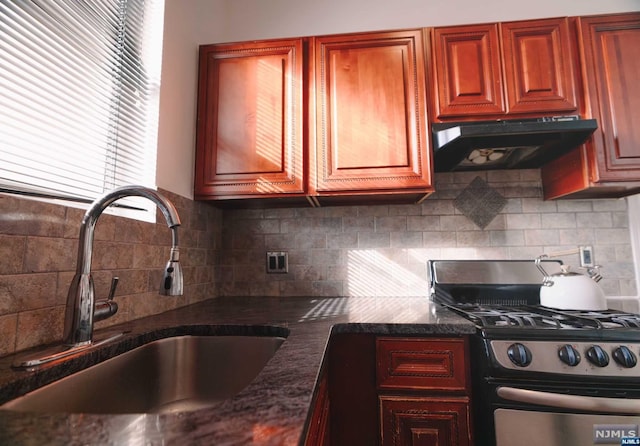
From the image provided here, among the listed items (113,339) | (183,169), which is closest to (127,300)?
(113,339)

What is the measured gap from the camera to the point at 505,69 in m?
1.48

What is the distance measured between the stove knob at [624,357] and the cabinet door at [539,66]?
104 cm

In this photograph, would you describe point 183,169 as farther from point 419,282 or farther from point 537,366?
point 537,366

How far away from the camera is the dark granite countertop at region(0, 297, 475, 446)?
0.38 metres

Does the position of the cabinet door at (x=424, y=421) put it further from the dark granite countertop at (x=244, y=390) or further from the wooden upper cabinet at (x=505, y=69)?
the wooden upper cabinet at (x=505, y=69)

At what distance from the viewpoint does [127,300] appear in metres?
1.08

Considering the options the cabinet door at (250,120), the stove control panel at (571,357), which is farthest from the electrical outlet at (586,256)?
the cabinet door at (250,120)

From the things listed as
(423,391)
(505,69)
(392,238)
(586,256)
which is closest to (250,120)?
(392,238)

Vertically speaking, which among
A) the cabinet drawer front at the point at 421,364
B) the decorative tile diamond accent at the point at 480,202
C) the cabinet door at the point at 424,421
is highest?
the decorative tile diamond accent at the point at 480,202

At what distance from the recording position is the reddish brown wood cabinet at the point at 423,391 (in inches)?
39.2

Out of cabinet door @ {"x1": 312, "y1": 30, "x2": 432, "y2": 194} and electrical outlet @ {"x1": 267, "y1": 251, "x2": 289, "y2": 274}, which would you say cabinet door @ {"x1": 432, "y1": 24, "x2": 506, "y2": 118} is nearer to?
cabinet door @ {"x1": 312, "y1": 30, "x2": 432, "y2": 194}

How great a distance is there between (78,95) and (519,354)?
1.60 metres

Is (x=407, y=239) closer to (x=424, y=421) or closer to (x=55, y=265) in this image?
(x=424, y=421)

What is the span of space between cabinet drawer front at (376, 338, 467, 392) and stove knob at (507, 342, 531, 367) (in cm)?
14
